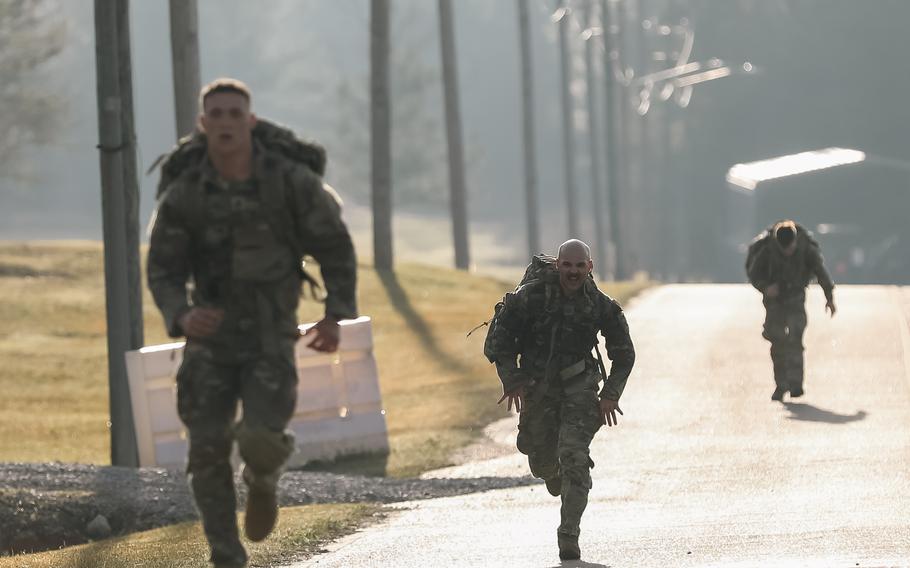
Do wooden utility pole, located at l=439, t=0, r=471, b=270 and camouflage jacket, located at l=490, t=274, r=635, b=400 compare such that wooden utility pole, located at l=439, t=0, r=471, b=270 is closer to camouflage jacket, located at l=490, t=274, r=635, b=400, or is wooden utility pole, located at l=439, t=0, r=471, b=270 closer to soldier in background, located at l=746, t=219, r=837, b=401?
soldier in background, located at l=746, t=219, r=837, b=401

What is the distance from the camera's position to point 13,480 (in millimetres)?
14906

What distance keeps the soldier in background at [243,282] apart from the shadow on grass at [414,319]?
1962 centimetres

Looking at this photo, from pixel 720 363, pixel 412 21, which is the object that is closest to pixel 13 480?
pixel 720 363

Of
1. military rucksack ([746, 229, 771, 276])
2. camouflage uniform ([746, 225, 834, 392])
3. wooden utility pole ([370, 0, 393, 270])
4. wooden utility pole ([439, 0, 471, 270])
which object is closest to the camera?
camouflage uniform ([746, 225, 834, 392])

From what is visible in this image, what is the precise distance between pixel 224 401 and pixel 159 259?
0.61 m

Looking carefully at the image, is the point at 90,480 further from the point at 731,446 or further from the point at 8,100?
the point at 8,100

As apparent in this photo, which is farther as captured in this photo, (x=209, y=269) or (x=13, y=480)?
(x=13, y=480)

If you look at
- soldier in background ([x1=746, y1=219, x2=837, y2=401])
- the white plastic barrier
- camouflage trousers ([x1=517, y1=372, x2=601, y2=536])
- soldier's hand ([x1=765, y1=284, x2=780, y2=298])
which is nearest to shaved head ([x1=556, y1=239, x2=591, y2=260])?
camouflage trousers ([x1=517, y1=372, x2=601, y2=536])

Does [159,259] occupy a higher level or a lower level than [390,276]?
higher

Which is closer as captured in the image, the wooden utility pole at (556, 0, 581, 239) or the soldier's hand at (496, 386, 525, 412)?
the soldier's hand at (496, 386, 525, 412)

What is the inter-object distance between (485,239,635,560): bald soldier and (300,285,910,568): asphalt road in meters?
0.53

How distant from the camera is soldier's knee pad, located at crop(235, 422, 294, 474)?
25.1 ft

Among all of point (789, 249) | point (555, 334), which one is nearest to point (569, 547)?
point (555, 334)

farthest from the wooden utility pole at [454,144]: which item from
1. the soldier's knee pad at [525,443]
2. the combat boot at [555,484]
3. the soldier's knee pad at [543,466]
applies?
the soldier's knee pad at [525,443]
